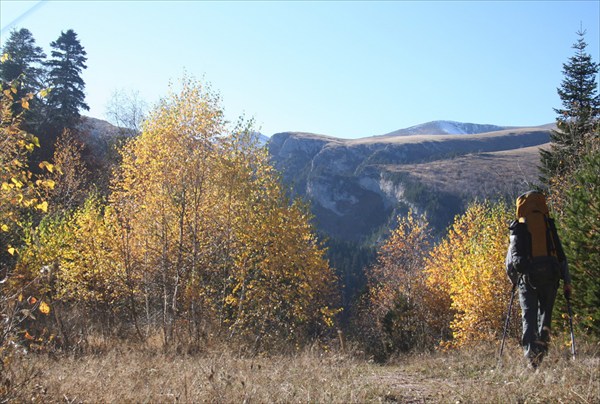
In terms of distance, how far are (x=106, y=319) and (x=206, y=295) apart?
362 cm

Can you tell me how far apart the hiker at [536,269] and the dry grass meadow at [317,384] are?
38cm

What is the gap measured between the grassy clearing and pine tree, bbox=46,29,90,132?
123 ft

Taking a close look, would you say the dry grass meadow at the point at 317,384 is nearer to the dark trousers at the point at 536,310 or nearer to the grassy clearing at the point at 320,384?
the grassy clearing at the point at 320,384

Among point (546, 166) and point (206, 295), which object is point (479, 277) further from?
point (546, 166)

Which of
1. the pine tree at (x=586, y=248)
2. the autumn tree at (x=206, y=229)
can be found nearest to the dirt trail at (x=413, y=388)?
the pine tree at (x=586, y=248)

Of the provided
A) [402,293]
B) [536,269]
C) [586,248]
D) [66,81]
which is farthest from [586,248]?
[66,81]

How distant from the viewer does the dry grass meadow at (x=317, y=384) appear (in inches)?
179

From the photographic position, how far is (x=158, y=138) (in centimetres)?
1362

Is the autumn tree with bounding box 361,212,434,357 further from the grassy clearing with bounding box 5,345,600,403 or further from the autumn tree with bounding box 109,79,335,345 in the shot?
the grassy clearing with bounding box 5,345,600,403

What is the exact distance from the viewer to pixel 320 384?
5301mm

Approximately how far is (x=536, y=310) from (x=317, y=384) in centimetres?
304

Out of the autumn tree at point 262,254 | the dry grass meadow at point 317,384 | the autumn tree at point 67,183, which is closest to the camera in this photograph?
the dry grass meadow at point 317,384

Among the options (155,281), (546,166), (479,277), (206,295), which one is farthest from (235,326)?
(546,166)

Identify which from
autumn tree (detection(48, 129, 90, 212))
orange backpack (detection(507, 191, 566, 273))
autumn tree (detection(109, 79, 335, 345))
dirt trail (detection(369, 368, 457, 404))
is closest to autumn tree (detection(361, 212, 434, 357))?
autumn tree (detection(109, 79, 335, 345))
